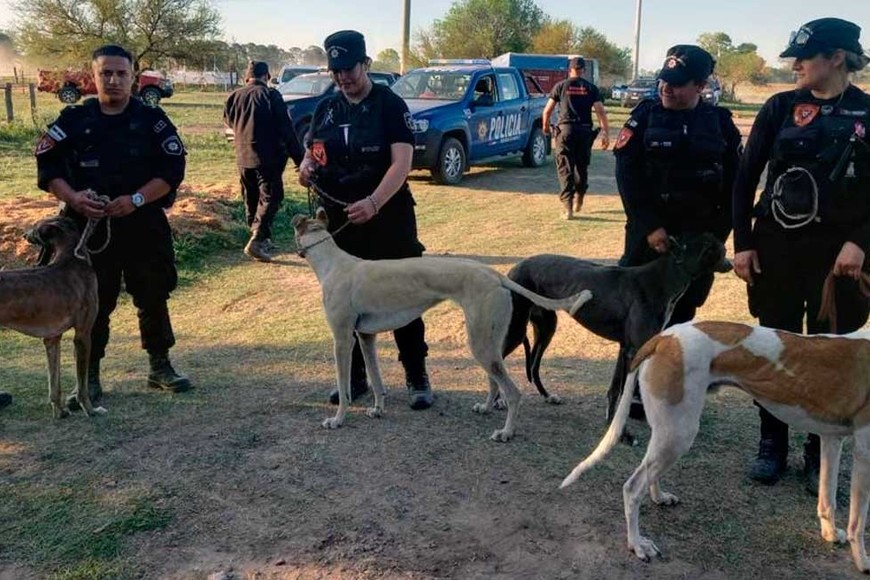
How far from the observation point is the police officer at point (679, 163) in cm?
402

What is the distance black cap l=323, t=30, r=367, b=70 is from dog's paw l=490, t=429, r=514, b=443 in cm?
217

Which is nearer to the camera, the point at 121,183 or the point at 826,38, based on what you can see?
the point at 826,38

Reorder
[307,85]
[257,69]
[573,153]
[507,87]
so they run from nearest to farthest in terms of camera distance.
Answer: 1. [257,69]
2. [573,153]
3. [507,87]
4. [307,85]

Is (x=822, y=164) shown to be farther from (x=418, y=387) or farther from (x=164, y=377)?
(x=164, y=377)

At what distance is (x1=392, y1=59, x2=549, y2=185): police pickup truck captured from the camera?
42.0 ft

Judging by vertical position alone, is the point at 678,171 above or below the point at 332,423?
above

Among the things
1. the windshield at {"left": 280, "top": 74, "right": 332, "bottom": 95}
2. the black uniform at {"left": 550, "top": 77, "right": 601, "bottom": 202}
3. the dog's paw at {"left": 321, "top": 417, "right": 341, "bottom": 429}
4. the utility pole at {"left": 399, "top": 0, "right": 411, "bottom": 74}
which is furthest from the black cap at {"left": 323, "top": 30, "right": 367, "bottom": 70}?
the utility pole at {"left": 399, "top": 0, "right": 411, "bottom": 74}

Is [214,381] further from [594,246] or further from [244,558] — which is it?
[594,246]

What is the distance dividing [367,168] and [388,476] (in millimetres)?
1765

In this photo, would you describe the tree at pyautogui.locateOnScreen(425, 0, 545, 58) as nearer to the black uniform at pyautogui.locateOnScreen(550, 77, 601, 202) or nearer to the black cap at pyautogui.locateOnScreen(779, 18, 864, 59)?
the black uniform at pyautogui.locateOnScreen(550, 77, 601, 202)

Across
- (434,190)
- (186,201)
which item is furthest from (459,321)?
(434,190)

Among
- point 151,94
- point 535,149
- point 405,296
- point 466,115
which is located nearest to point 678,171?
point 405,296

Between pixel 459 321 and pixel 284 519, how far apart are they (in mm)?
3236

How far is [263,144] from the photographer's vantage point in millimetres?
8312
